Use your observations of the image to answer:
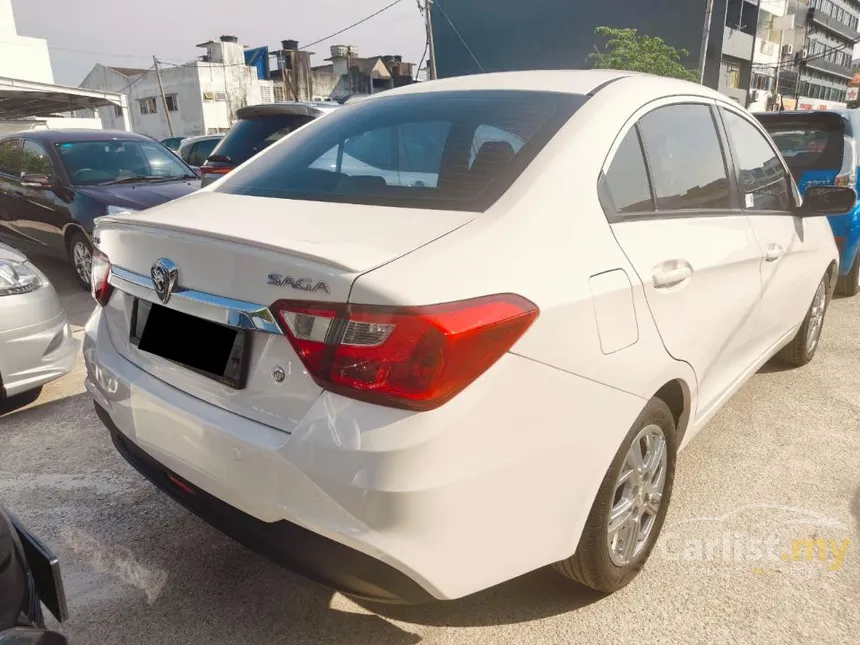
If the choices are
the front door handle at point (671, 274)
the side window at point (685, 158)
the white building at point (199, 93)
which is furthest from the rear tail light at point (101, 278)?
the white building at point (199, 93)

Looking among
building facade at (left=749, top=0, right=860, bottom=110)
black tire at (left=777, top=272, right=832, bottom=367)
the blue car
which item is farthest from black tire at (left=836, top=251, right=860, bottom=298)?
building facade at (left=749, top=0, right=860, bottom=110)

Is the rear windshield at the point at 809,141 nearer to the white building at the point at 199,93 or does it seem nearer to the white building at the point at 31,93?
the white building at the point at 31,93

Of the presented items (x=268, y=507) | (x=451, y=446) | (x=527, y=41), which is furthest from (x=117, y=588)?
(x=527, y=41)

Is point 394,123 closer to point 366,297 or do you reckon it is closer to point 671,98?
point 671,98

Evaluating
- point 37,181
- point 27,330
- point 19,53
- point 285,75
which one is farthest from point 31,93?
point 285,75

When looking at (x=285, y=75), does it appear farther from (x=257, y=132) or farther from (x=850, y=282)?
(x=850, y=282)

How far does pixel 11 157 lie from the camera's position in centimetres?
730

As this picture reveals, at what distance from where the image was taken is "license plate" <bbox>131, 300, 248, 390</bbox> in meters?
1.66

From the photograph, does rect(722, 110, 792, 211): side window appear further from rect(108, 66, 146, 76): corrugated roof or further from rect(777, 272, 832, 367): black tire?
rect(108, 66, 146, 76): corrugated roof

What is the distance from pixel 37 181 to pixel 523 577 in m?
6.28

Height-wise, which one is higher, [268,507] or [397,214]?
[397,214]

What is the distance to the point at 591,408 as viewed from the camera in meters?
1.75

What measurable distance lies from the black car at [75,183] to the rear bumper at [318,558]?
4.92 metres

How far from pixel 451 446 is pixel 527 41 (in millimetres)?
42494
